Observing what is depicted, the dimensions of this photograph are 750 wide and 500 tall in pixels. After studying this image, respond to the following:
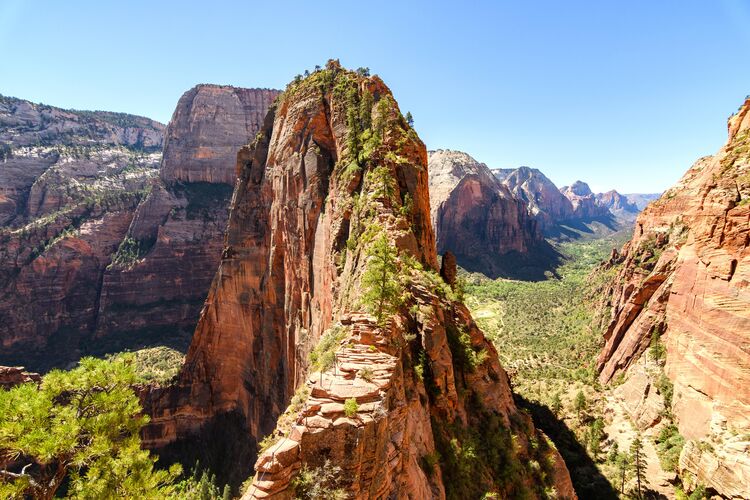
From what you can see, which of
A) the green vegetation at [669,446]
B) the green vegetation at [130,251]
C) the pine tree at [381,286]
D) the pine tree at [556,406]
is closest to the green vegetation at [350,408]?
the pine tree at [381,286]

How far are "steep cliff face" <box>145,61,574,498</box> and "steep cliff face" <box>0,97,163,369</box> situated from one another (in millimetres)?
60578

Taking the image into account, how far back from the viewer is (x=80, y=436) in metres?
12.7

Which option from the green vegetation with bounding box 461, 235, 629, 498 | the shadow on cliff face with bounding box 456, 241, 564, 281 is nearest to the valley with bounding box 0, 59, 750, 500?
the green vegetation with bounding box 461, 235, 629, 498

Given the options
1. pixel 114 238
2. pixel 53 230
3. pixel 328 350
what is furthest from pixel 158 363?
pixel 328 350

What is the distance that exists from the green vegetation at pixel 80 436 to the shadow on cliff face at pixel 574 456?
149 feet

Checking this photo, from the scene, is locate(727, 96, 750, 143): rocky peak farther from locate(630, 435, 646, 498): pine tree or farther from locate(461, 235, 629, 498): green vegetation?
locate(630, 435, 646, 498): pine tree

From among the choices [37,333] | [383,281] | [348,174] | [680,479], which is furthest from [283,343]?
[37,333]

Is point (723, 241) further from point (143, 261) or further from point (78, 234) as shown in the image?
point (78, 234)

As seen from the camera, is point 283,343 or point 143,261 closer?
point 283,343

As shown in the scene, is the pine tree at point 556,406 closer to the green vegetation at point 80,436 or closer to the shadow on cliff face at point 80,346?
the green vegetation at point 80,436

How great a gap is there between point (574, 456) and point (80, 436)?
53.5 m

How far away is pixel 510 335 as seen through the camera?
8944cm

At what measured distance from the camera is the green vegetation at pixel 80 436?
37.7ft

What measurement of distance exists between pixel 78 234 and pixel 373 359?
124190 millimetres
